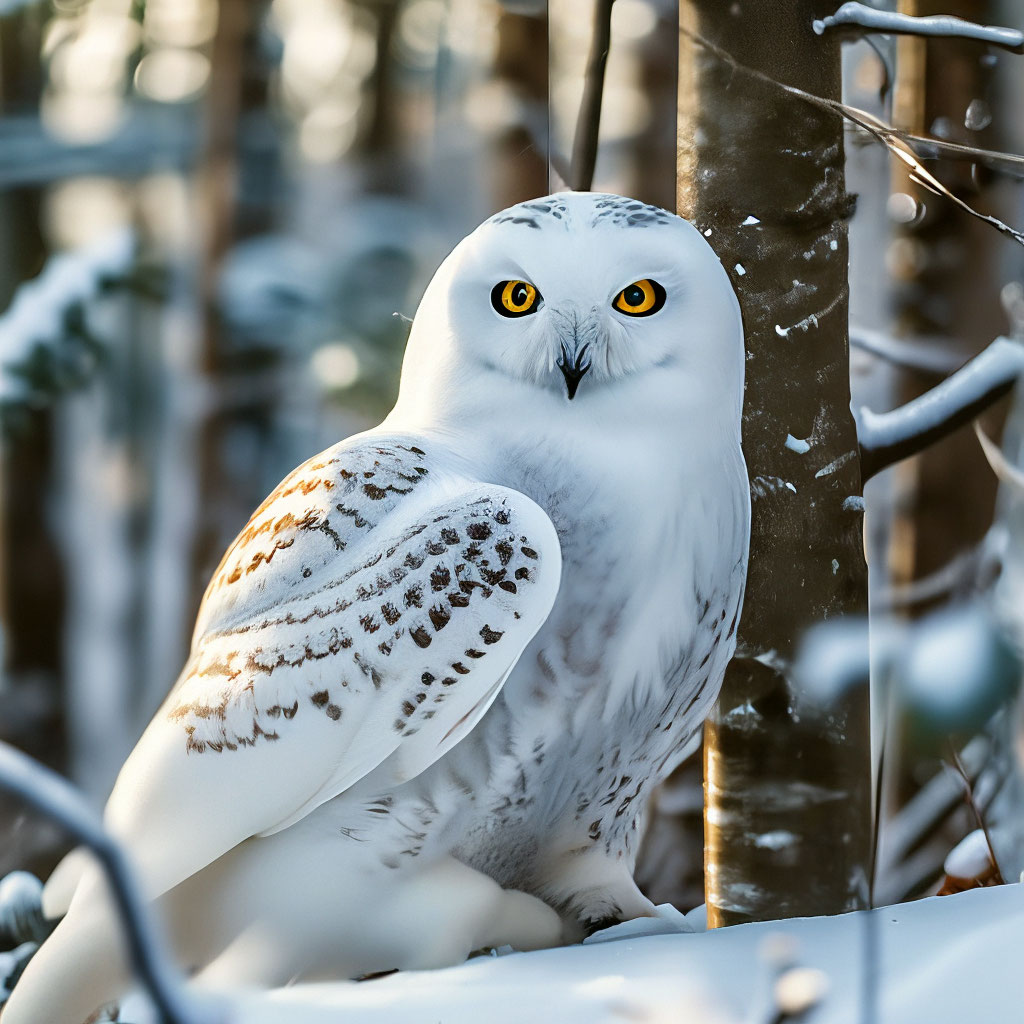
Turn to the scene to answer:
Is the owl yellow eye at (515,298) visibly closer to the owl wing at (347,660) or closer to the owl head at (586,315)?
the owl head at (586,315)

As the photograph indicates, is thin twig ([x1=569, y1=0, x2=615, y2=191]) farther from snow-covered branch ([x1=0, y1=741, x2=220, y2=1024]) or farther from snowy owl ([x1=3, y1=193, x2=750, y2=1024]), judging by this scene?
snow-covered branch ([x1=0, y1=741, x2=220, y2=1024])

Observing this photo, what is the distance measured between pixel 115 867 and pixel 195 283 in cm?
184

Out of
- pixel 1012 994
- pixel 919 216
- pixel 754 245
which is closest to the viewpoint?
pixel 1012 994

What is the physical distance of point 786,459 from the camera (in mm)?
964

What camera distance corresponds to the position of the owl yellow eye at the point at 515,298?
0.75 metres

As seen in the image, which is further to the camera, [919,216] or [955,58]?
[919,216]

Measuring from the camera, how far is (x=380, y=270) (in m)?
2.05

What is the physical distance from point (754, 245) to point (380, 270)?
3.98 feet

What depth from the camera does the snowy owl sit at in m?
0.70

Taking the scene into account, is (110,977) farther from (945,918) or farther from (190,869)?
(945,918)

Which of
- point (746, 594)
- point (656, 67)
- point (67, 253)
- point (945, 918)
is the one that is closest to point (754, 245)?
point (746, 594)

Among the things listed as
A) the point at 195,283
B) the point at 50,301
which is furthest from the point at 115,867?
the point at 195,283

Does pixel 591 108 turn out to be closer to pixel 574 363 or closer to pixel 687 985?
pixel 574 363

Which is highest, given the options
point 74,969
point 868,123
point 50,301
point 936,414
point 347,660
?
point 868,123
